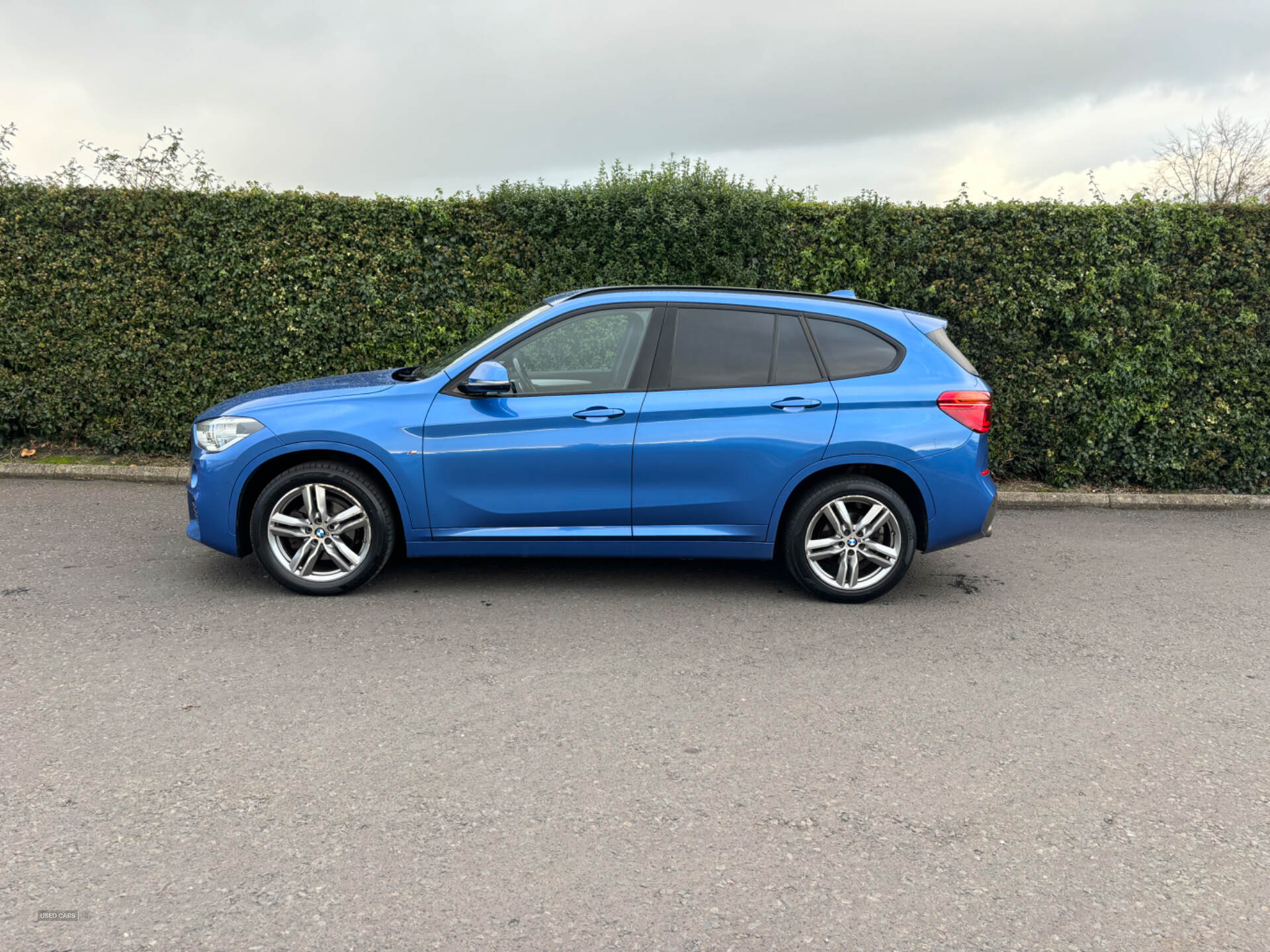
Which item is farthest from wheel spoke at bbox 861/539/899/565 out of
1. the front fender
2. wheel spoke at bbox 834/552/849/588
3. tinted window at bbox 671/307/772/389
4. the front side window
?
the front fender

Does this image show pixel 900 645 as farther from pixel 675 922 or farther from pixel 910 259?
pixel 910 259

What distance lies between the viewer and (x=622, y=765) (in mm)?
3566

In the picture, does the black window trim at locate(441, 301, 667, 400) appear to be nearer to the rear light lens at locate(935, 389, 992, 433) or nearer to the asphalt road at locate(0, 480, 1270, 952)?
the asphalt road at locate(0, 480, 1270, 952)

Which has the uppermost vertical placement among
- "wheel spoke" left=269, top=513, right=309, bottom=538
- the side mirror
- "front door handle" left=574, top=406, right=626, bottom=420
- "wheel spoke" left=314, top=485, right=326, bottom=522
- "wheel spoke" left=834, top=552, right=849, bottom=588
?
the side mirror

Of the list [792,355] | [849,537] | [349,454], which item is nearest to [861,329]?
[792,355]

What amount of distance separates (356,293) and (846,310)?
18.1 ft

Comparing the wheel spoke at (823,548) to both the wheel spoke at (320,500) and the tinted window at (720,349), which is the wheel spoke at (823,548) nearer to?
the tinted window at (720,349)

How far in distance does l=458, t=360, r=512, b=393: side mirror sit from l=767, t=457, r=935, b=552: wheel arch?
1695mm

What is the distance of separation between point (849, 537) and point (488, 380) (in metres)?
2.25

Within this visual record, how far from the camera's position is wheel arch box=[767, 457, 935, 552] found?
5621 mm

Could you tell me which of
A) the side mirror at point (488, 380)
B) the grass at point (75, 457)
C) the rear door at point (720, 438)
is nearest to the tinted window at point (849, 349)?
the rear door at point (720, 438)

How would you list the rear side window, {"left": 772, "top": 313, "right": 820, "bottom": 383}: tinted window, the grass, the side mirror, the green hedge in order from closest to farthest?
the side mirror
{"left": 772, "top": 313, "right": 820, "bottom": 383}: tinted window
the rear side window
the green hedge
the grass

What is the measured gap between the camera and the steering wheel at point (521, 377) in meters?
5.65

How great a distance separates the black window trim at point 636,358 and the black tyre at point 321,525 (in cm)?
76
